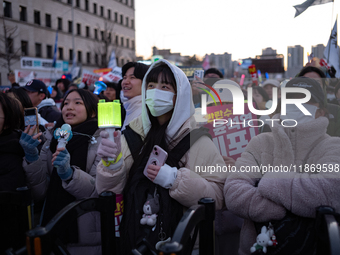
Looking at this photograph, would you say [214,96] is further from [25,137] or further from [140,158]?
[25,137]

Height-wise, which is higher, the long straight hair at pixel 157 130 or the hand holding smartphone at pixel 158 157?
the long straight hair at pixel 157 130

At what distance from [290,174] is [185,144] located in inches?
28.1

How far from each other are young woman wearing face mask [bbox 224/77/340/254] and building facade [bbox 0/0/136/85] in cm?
2623

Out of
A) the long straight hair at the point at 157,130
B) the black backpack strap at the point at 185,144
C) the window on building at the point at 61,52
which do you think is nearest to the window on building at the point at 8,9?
the window on building at the point at 61,52

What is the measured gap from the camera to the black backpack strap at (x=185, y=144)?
2.24m

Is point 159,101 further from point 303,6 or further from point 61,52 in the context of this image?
point 61,52

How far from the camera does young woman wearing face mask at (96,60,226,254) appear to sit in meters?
2.08

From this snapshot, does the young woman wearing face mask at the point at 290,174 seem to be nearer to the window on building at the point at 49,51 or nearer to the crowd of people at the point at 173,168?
the crowd of people at the point at 173,168

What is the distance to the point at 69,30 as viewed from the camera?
40.9 m

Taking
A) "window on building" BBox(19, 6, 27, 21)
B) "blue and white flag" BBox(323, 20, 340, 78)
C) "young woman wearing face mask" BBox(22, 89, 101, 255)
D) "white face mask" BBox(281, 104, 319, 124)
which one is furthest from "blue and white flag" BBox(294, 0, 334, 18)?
"window on building" BBox(19, 6, 27, 21)

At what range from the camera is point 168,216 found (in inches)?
82.8

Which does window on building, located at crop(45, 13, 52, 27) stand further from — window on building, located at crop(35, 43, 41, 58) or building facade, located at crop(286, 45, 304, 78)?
building facade, located at crop(286, 45, 304, 78)

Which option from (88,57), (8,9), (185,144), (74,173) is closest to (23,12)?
(8,9)

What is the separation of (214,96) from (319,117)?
1.52 m
